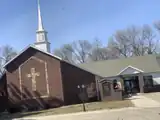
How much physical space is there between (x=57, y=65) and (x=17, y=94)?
5760 millimetres

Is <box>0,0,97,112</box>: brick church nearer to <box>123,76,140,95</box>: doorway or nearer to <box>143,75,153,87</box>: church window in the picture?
<box>123,76,140,95</box>: doorway

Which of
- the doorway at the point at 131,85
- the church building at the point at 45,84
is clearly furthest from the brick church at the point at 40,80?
the doorway at the point at 131,85

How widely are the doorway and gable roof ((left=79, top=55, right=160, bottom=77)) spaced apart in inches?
69.4

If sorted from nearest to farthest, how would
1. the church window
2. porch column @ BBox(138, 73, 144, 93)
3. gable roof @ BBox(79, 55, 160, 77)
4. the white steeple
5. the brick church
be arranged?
1. the brick church
2. porch column @ BBox(138, 73, 144, 93)
3. the white steeple
4. the church window
5. gable roof @ BBox(79, 55, 160, 77)

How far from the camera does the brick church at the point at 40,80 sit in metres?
38.3

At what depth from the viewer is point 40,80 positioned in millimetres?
38938

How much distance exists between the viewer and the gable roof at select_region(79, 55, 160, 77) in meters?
53.0

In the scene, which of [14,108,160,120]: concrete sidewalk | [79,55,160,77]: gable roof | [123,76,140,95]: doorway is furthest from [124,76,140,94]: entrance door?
[14,108,160,120]: concrete sidewalk

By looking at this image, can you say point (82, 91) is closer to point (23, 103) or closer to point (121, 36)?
point (23, 103)

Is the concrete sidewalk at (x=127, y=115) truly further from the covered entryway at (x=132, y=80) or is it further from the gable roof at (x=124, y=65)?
the gable roof at (x=124, y=65)

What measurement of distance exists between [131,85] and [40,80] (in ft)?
59.8

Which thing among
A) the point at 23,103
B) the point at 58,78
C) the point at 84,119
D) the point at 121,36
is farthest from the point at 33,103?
the point at 121,36

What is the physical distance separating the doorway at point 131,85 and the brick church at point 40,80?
13.2 m

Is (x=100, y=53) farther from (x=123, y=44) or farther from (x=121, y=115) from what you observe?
(x=121, y=115)
